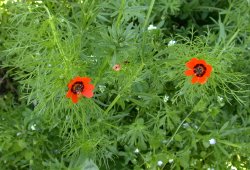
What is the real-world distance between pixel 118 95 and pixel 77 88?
0.30 meters

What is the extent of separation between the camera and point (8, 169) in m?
2.35

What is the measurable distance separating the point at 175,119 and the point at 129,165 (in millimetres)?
368

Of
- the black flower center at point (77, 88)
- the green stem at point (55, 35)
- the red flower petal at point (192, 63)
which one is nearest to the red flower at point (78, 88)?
the black flower center at point (77, 88)

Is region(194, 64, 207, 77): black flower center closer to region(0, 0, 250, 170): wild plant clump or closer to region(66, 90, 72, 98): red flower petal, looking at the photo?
region(0, 0, 250, 170): wild plant clump

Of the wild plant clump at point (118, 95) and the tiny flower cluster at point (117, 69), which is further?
the wild plant clump at point (118, 95)

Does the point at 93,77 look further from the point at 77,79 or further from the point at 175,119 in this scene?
the point at 175,119

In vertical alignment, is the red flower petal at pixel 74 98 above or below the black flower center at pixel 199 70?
below

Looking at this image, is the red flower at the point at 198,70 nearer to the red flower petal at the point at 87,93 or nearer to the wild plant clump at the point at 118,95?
the wild plant clump at the point at 118,95

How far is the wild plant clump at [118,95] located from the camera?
1.88 m

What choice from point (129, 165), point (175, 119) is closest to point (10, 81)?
point (129, 165)

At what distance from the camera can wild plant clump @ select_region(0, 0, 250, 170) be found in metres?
1.88

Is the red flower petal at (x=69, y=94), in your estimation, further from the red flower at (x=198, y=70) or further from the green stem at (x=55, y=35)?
the red flower at (x=198, y=70)

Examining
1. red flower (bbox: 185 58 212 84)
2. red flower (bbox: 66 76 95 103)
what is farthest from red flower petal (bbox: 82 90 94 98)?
red flower (bbox: 185 58 212 84)

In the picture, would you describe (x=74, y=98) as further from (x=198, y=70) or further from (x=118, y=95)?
(x=198, y=70)
